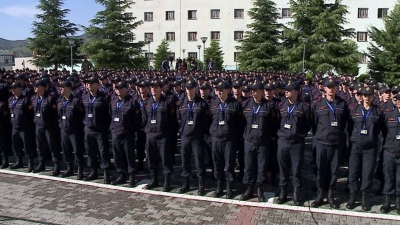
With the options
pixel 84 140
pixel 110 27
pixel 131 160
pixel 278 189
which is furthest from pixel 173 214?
pixel 110 27

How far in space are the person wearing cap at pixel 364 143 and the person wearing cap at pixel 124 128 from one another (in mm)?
3747

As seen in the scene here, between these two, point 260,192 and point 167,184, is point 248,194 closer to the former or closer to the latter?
Answer: point 260,192

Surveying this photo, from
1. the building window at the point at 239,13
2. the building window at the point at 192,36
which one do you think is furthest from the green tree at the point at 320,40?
the building window at the point at 192,36

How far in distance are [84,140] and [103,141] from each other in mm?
486

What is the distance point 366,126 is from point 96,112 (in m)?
4.66

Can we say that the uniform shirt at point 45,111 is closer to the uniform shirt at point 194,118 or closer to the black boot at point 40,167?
the black boot at point 40,167

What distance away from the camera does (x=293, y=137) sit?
20.2 feet

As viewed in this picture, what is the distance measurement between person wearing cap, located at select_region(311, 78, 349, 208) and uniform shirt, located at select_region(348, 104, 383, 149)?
0.18 m

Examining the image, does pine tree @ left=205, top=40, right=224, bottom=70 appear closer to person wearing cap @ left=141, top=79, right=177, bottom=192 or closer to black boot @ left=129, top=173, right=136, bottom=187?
person wearing cap @ left=141, top=79, right=177, bottom=192

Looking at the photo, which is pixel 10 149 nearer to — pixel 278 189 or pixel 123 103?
pixel 123 103

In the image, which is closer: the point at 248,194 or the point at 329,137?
the point at 329,137

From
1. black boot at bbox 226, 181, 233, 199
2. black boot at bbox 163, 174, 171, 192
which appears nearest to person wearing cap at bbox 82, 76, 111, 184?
black boot at bbox 163, 174, 171, 192

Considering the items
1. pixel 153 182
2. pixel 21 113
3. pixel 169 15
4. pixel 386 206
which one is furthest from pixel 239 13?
pixel 386 206

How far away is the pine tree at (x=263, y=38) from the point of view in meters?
32.2
